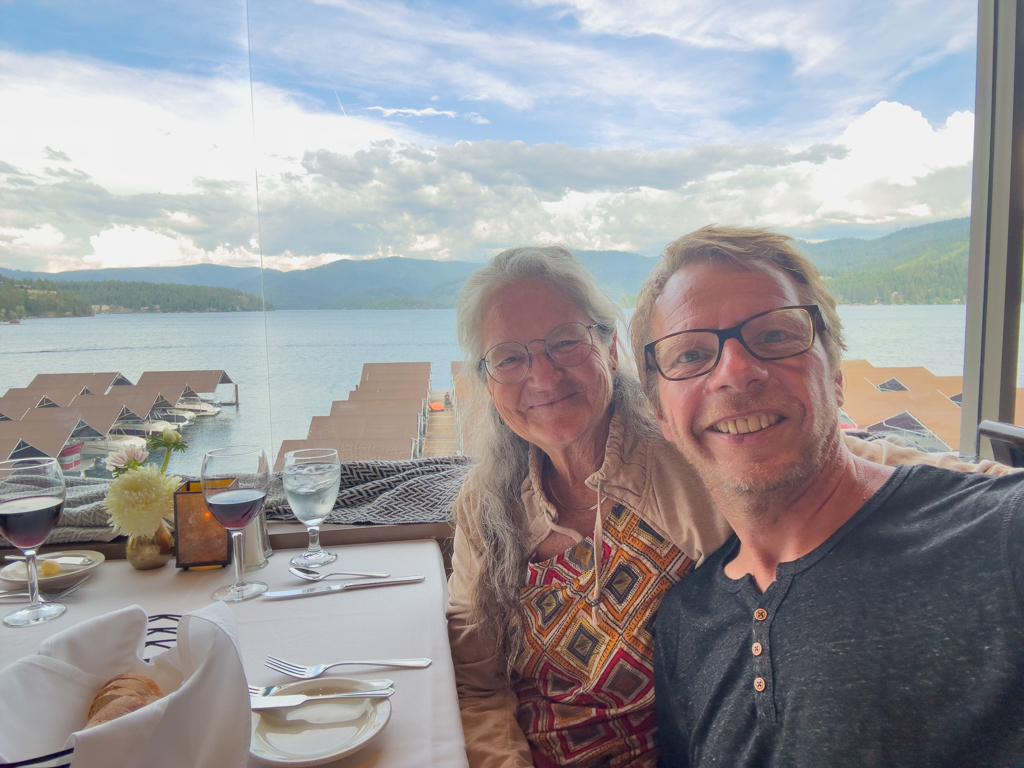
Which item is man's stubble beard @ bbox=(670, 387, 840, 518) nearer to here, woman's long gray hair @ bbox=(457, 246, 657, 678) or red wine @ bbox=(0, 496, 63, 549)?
woman's long gray hair @ bbox=(457, 246, 657, 678)

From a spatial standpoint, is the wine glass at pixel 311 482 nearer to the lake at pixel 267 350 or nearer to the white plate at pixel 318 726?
the white plate at pixel 318 726

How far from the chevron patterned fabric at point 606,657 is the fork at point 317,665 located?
0.85 ft

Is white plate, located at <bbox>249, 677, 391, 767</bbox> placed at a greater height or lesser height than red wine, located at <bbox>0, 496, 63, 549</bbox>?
lesser

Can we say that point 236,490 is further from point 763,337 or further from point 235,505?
point 763,337

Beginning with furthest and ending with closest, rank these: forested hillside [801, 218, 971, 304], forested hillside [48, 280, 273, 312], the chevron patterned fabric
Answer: forested hillside [48, 280, 273, 312]
forested hillside [801, 218, 971, 304]
the chevron patterned fabric

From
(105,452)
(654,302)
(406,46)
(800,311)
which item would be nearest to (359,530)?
(654,302)

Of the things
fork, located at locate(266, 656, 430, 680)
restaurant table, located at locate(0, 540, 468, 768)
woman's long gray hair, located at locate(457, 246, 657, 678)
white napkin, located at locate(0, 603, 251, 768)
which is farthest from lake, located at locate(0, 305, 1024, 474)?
white napkin, located at locate(0, 603, 251, 768)

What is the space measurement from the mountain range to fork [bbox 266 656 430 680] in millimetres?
755

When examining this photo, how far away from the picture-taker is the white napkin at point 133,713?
0.51m

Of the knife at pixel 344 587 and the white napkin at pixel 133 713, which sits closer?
the white napkin at pixel 133 713

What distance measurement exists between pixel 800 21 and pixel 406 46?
1931 millimetres

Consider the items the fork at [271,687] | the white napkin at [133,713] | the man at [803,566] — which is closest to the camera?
the white napkin at [133,713]

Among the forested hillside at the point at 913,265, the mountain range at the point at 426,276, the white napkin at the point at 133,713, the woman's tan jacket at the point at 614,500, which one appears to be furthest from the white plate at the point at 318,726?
the forested hillside at the point at 913,265

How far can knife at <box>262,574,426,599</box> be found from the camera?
1110mm
